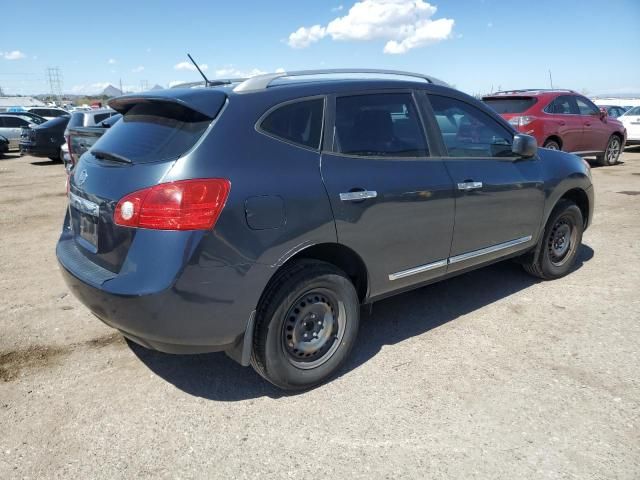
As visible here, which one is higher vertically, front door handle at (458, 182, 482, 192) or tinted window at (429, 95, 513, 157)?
tinted window at (429, 95, 513, 157)

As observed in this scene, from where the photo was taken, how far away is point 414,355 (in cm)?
343

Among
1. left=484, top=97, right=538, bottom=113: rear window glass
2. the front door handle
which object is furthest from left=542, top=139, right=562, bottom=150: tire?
the front door handle

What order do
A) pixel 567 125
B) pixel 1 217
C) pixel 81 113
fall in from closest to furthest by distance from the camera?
pixel 1 217 < pixel 567 125 < pixel 81 113

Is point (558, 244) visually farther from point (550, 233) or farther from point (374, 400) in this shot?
point (374, 400)

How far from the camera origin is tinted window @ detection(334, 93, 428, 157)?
10.2 ft

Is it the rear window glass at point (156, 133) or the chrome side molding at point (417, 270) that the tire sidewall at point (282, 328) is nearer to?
the chrome side molding at point (417, 270)

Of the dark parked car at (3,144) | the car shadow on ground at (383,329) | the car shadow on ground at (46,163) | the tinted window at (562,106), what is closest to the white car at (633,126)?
the tinted window at (562,106)

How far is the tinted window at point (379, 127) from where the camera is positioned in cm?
310

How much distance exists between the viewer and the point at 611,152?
43.3ft

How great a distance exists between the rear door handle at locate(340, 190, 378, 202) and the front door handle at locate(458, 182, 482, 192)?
2.81 feet

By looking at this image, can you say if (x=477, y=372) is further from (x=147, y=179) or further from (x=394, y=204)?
(x=147, y=179)

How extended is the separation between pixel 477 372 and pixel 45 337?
3061 mm

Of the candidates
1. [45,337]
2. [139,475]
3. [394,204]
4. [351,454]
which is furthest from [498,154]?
[45,337]

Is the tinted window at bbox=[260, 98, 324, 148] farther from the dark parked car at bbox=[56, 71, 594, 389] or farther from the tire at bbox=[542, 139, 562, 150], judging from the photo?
the tire at bbox=[542, 139, 562, 150]
